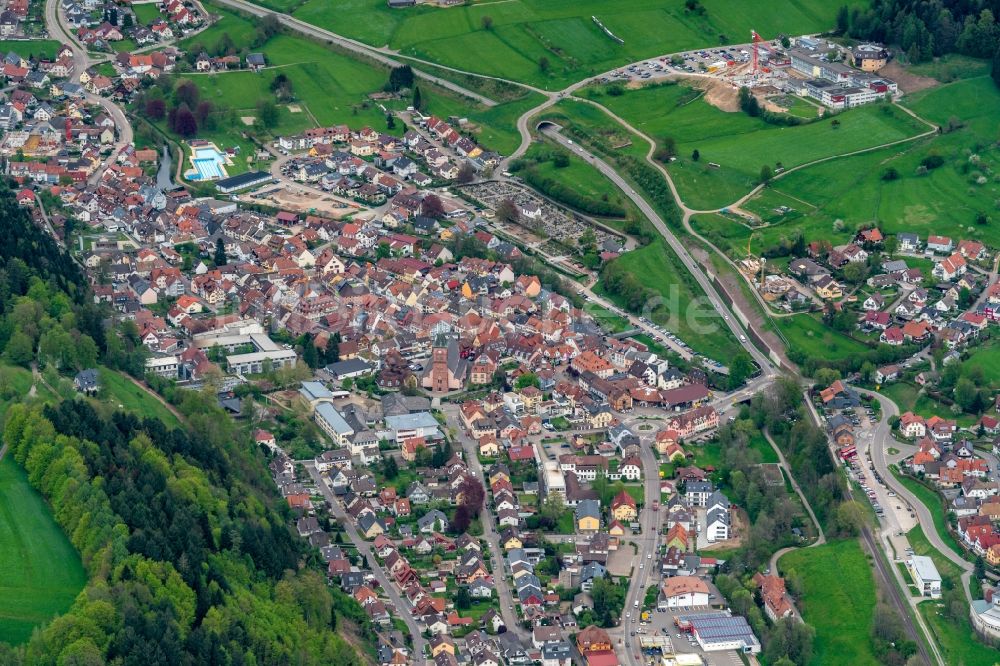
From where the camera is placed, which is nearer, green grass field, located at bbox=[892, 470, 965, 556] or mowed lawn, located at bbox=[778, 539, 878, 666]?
mowed lawn, located at bbox=[778, 539, 878, 666]

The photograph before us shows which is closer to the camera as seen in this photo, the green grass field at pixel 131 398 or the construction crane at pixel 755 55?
the green grass field at pixel 131 398

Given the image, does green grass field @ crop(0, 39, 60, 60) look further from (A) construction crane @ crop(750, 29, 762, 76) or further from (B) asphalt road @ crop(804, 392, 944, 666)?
(B) asphalt road @ crop(804, 392, 944, 666)

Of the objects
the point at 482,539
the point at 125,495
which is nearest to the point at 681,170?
the point at 482,539

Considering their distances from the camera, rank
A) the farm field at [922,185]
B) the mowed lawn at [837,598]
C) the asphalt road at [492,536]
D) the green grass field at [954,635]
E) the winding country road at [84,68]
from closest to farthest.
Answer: the green grass field at [954,635], the mowed lawn at [837,598], the asphalt road at [492,536], the farm field at [922,185], the winding country road at [84,68]

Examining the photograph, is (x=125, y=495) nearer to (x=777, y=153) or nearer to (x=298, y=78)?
(x=777, y=153)

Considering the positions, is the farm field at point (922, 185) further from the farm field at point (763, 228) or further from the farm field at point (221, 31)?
the farm field at point (221, 31)

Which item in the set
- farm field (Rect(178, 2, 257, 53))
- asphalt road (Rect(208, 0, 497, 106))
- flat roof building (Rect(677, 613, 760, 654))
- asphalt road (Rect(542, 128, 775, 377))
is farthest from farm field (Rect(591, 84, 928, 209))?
flat roof building (Rect(677, 613, 760, 654))

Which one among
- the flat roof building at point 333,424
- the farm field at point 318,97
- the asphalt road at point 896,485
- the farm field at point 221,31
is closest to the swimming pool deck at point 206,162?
the farm field at point 318,97
